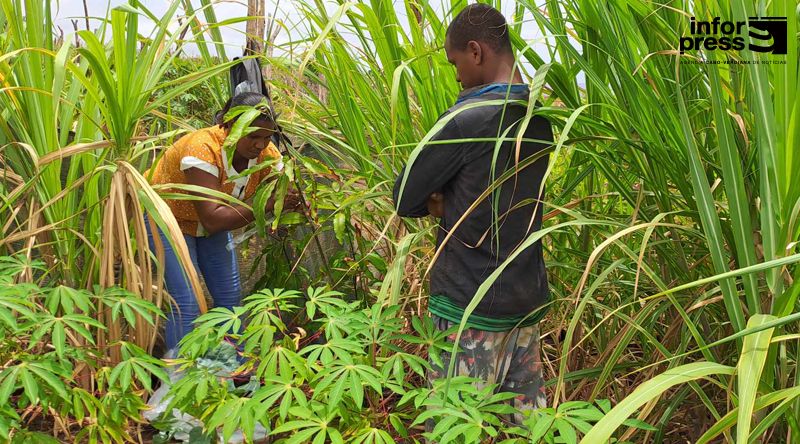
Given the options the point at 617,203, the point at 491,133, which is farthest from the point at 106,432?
the point at 617,203

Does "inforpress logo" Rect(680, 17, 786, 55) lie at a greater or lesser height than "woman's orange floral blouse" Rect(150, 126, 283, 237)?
greater

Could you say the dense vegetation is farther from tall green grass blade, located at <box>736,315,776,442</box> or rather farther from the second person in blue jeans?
the second person in blue jeans

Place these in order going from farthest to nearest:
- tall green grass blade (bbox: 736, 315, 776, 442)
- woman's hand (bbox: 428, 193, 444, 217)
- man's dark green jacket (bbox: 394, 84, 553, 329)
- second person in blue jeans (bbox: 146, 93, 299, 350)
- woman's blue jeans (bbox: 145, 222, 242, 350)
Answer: woman's blue jeans (bbox: 145, 222, 242, 350)
second person in blue jeans (bbox: 146, 93, 299, 350)
woman's hand (bbox: 428, 193, 444, 217)
man's dark green jacket (bbox: 394, 84, 553, 329)
tall green grass blade (bbox: 736, 315, 776, 442)

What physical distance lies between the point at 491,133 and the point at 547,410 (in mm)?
650

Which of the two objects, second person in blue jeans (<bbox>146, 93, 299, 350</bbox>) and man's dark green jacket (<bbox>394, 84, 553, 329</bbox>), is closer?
man's dark green jacket (<bbox>394, 84, 553, 329</bbox>)

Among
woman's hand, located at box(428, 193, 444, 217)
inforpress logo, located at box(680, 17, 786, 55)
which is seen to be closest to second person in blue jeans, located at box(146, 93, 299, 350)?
woman's hand, located at box(428, 193, 444, 217)

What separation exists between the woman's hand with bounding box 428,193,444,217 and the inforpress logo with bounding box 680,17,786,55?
64cm

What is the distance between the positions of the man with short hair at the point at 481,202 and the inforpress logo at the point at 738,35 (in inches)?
14.8

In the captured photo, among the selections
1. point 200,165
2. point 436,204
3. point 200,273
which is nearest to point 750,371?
point 436,204

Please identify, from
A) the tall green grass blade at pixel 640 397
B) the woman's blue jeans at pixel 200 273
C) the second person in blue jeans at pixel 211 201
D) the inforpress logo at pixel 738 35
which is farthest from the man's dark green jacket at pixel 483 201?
the woman's blue jeans at pixel 200 273

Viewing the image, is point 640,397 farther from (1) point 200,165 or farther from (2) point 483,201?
(1) point 200,165

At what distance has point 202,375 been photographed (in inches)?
63.2

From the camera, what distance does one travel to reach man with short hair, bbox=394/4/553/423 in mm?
1651

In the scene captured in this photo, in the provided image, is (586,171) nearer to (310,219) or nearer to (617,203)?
(617,203)
